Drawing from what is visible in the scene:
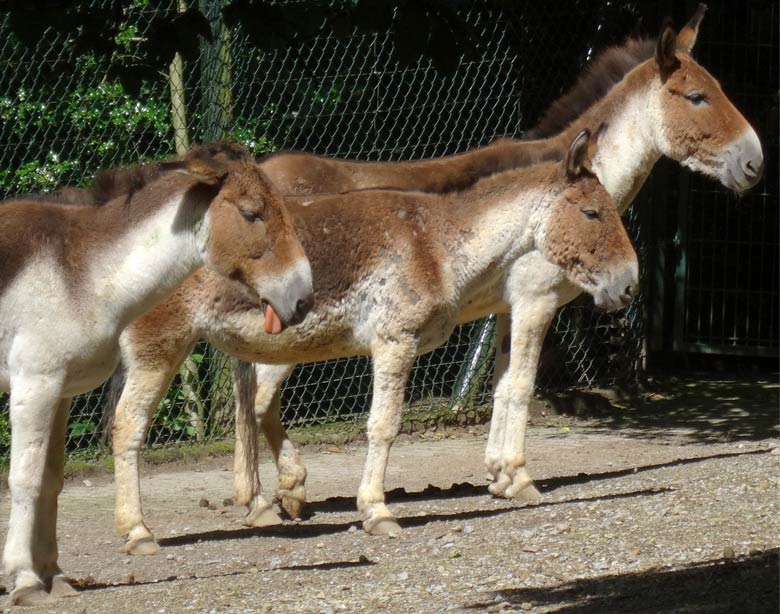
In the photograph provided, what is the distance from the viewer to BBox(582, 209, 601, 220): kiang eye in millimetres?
7121

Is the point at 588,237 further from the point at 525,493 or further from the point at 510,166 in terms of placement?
the point at 525,493

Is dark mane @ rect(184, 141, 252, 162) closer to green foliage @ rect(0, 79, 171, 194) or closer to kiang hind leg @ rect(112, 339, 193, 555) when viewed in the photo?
kiang hind leg @ rect(112, 339, 193, 555)

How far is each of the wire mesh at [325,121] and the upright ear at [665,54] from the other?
108 centimetres

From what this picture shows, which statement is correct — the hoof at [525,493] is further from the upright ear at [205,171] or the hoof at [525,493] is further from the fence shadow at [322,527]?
the upright ear at [205,171]

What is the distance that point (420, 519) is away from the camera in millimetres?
7219

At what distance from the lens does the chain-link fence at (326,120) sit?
347 inches

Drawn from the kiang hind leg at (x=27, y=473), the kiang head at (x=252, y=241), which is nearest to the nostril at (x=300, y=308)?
the kiang head at (x=252, y=241)

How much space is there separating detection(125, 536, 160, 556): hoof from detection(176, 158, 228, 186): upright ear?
2093mm

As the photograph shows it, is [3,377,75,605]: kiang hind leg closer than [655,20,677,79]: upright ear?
Yes

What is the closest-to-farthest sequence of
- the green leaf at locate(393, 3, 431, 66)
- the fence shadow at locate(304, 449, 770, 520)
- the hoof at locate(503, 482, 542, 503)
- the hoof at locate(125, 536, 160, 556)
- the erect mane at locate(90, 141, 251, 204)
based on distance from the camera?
the green leaf at locate(393, 3, 431, 66), the erect mane at locate(90, 141, 251, 204), the hoof at locate(125, 536, 160, 556), the hoof at locate(503, 482, 542, 503), the fence shadow at locate(304, 449, 770, 520)

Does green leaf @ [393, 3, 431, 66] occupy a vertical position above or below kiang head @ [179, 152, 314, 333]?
above

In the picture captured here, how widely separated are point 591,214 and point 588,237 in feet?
0.42

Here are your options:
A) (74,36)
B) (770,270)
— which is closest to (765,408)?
(770,270)

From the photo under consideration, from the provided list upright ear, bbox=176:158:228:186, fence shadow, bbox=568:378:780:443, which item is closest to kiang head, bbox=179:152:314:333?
upright ear, bbox=176:158:228:186
